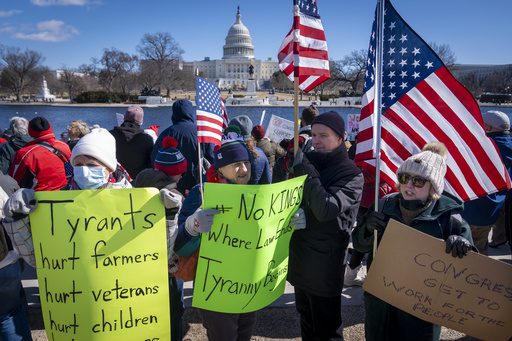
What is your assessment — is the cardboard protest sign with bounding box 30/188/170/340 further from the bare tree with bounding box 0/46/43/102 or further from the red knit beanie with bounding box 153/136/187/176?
the bare tree with bounding box 0/46/43/102

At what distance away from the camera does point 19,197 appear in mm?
1971

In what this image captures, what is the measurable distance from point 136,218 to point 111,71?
80.5 metres

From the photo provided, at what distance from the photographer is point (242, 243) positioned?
230cm

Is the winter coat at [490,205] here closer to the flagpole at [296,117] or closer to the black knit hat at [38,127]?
the flagpole at [296,117]

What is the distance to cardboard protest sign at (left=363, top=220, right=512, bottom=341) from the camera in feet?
7.36

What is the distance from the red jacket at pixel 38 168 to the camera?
3.85m

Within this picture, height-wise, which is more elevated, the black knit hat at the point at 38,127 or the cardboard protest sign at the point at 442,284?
the black knit hat at the point at 38,127

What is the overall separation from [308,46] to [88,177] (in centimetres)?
197

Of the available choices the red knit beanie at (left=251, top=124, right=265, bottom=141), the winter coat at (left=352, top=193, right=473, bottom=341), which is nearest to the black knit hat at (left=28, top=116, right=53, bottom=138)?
the red knit beanie at (left=251, top=124, right=265, bottom=141)

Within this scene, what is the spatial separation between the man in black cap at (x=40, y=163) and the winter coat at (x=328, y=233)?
8.77 ft

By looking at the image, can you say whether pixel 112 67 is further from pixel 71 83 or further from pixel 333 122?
pixel 333 122

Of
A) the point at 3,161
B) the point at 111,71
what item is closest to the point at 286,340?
the point at 3,161

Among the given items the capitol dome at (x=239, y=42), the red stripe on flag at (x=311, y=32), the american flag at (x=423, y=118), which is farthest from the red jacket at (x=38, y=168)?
the capitol dome at (x=239, y=42)

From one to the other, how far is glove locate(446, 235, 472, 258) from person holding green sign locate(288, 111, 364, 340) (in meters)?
0.64
